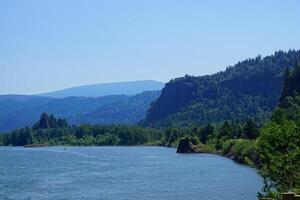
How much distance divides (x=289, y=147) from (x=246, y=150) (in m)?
83.6

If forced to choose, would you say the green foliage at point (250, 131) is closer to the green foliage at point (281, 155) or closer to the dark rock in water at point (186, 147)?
the dark rock in water at point (186, 147)

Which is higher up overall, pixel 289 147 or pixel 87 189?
pixel 289 147

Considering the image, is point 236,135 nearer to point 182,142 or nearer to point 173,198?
point 182,142

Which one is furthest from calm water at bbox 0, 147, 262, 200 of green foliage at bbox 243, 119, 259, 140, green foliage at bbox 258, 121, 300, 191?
green foliage at bbox 243, 119, 259, 140

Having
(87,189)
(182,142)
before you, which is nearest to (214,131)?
(182,142)

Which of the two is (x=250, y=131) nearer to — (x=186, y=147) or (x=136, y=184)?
(x=186, y=147)

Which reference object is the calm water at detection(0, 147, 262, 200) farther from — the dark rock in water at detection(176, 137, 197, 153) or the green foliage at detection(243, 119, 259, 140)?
the dark rock in water at detection(176, 137, 197, 153)

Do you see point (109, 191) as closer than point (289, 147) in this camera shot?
No

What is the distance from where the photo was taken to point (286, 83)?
180250mm

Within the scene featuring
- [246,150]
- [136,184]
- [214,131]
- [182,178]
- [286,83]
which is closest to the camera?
[136,184]

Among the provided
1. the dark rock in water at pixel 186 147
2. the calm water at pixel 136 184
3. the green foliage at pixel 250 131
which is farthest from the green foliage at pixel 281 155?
the dark rock in water at pixel 186 147

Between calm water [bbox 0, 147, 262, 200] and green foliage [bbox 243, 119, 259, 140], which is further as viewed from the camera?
green foliage [bbox 243, 119, 259, 140]

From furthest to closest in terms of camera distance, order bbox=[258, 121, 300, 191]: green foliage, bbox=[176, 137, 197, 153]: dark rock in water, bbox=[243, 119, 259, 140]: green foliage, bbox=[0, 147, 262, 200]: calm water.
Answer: bbox=[176, 137, 197, 153]: dark rock in water < bbox=[243, 119, 259, 140]: green foliage < bbox=[0, 147, 262, 200]: calm water < bbox=[258, 121, 300, 191]: green foliage

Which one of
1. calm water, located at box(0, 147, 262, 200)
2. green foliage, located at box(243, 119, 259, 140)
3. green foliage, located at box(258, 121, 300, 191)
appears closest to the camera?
green foliage, located at box(258, 121, 300, 191)
